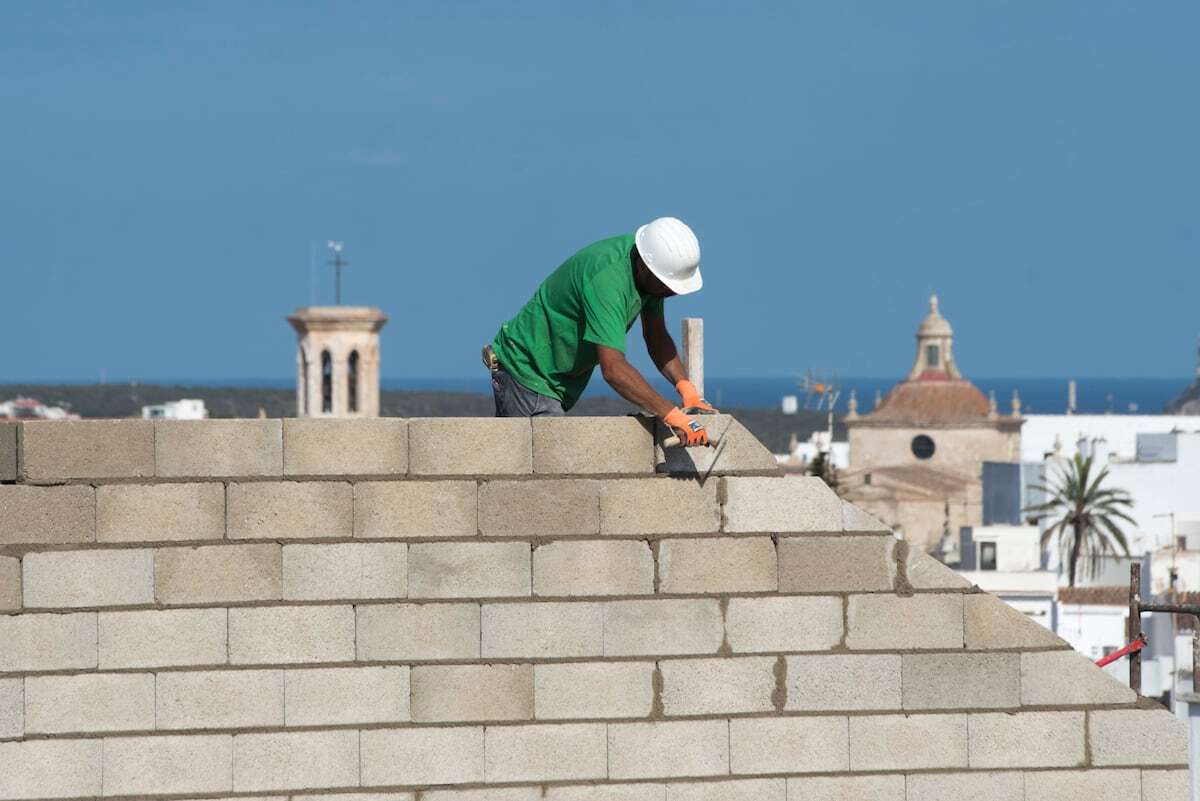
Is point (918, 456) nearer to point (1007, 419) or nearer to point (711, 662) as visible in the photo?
point (1007, 419)

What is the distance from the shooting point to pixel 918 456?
94.8 m

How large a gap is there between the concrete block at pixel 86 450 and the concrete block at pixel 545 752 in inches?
77.2

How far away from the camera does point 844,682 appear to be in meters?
10.3

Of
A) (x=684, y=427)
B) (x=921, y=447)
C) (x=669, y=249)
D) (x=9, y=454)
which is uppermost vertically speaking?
(x=921, y=447)

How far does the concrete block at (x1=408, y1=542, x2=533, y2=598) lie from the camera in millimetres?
10094

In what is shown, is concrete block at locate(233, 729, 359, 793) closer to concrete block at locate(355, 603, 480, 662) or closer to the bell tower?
concrete block at locate(355, 603, 480, 662)

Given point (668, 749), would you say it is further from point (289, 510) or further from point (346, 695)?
point (289, 510)

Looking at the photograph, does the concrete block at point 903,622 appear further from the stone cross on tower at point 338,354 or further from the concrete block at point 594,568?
the stone cross on tower at point 338,354

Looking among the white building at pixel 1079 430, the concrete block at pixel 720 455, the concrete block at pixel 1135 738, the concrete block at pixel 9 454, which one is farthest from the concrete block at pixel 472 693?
the white building at pixel 1079 430

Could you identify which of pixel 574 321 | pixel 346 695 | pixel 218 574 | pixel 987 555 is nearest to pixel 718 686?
pixel 346 695

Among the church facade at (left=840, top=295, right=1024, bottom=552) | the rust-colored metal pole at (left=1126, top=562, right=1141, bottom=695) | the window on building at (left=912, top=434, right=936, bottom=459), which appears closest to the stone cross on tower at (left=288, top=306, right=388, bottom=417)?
the church facade at (left=840, top=295, right=1024, bottom=552)

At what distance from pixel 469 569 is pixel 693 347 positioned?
6.16 ft

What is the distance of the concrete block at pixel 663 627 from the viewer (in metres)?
10.2

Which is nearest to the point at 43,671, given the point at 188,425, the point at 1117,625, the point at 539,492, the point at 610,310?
the point at 188,425
